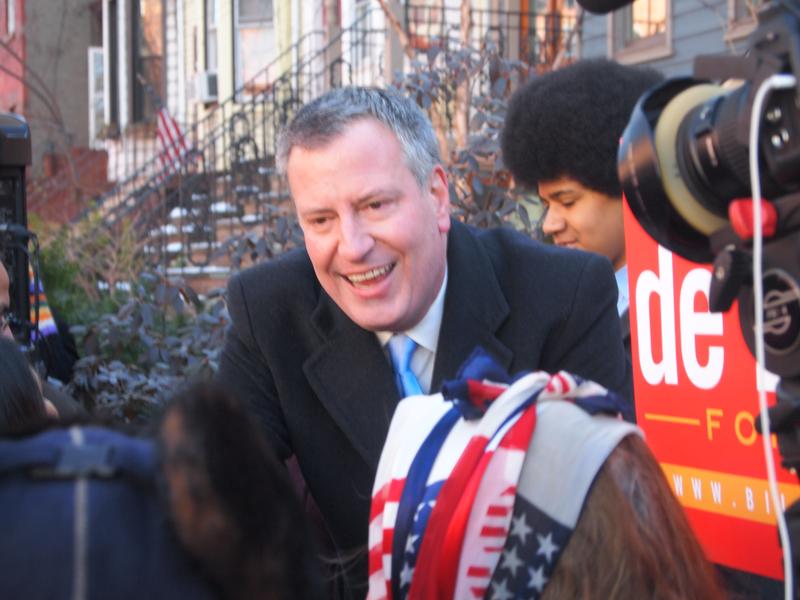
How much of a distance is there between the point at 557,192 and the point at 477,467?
95.1 inches

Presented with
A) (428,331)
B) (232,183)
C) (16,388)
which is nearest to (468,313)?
(428,331)

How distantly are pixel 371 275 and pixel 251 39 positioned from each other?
15.2 metres

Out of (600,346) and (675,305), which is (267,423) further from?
(675,305)

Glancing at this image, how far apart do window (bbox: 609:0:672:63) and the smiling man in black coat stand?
8028 mm

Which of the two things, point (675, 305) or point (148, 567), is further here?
point (675, 305)

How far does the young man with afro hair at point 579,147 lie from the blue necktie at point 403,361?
3.50ft

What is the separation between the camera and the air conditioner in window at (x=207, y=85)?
1755 cm

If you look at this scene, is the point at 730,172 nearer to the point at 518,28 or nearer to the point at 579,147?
the point at 579,147

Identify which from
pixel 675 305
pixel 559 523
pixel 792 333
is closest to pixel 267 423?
pixel 675 305

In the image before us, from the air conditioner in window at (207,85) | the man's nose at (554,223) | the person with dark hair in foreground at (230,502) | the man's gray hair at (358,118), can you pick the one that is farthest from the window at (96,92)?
the person with dark hair in foreground at (230,502)

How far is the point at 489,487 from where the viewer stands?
1.77 m

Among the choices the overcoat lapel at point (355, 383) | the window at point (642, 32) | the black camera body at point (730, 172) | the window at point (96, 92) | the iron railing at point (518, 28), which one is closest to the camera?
the black camera body at point (730, 172)

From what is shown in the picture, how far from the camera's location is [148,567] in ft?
3.60

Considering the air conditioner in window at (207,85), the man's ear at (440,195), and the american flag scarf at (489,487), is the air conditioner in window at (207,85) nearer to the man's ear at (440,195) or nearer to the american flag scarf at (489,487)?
the man's ear at (440,195)
